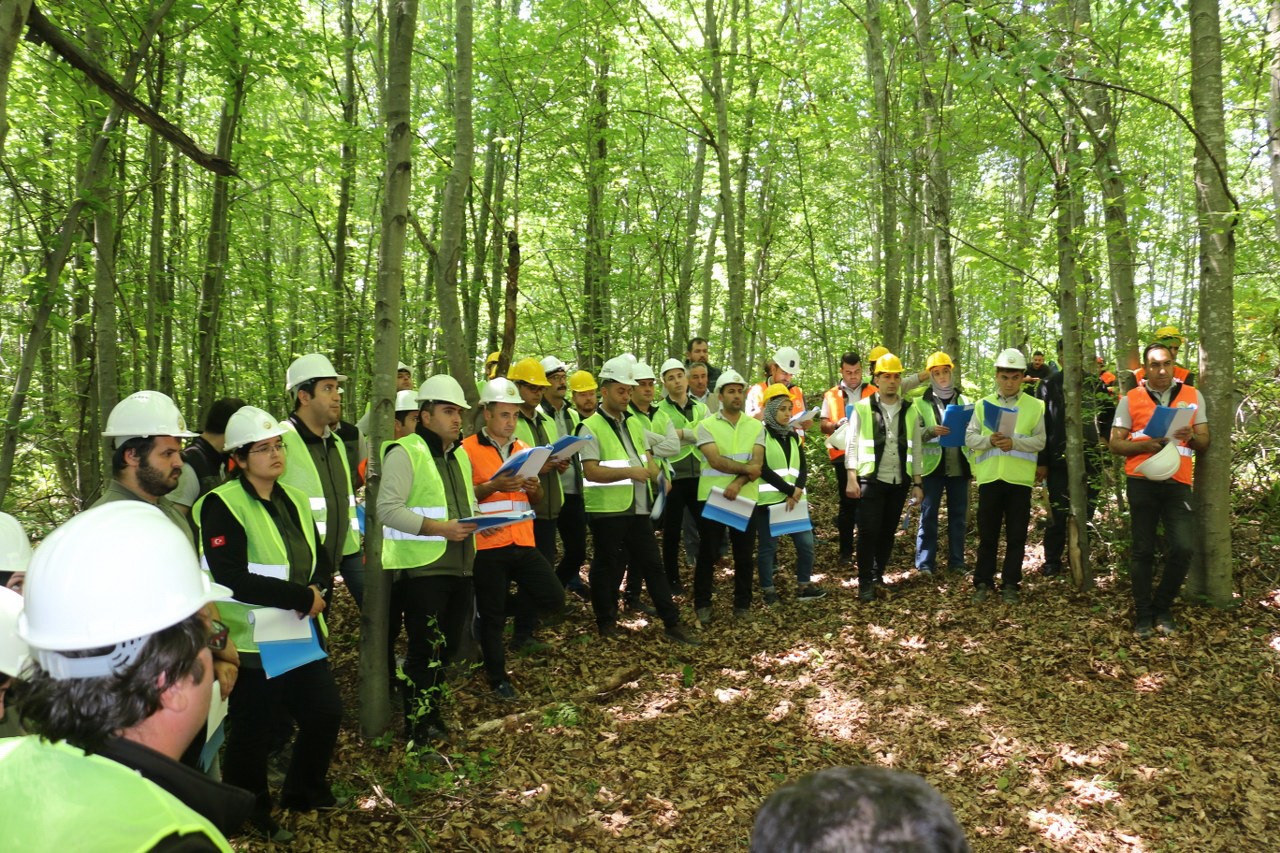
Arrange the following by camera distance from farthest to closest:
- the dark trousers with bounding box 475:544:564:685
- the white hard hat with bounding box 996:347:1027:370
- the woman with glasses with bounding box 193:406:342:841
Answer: the white hard hat with bounding box 996:347:1027:370 → the dark trousers with bounding box 475:544:564:685 → the woman with glasses with bounding box 193:406:342:841

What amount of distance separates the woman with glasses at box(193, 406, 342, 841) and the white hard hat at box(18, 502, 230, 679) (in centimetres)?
243

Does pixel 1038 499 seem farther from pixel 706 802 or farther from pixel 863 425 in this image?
pixel 706 802

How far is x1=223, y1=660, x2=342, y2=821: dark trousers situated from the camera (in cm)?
402

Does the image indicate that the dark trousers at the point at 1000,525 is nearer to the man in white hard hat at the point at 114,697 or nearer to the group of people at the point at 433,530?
the group of people at the point at 433,530

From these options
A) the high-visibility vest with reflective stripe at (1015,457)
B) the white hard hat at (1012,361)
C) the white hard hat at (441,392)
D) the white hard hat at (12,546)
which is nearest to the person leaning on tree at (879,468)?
the high-visibility vest with reflective stripe at (1015,457)

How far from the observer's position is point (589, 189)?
13.2 meters

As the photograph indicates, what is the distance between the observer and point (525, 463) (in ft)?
18.3

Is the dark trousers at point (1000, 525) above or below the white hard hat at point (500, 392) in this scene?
below

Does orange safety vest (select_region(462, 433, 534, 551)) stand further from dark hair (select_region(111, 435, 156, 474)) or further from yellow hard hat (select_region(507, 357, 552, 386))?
dark hair (select_region(111, 435, 156, 474))

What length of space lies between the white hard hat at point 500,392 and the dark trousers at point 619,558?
1478 millimetres

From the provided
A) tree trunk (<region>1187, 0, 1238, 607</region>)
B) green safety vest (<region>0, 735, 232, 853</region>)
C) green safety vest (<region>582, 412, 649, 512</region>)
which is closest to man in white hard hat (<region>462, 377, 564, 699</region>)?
green safety vest (<region>582, 412, 649, 512</region>)

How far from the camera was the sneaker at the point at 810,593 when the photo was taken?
26.5 ft

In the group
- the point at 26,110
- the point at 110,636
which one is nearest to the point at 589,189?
the point at 26,110

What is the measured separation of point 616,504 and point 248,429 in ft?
11.3
